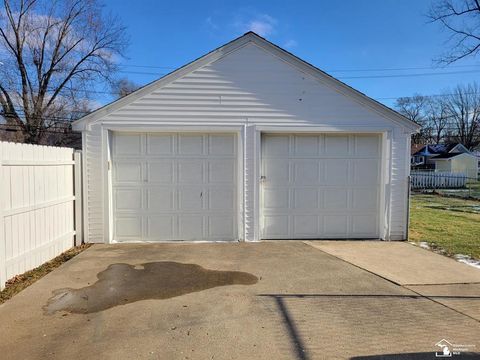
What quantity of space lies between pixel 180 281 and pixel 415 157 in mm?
52291

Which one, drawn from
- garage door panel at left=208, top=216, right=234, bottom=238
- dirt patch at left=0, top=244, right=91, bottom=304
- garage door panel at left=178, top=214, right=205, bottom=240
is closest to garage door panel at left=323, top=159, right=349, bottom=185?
garage door panel at left=208, top=216, right=234, bottom=238

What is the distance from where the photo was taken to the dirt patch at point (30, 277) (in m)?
4.54

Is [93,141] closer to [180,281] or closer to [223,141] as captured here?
[223,141]

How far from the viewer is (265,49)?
7.54 m

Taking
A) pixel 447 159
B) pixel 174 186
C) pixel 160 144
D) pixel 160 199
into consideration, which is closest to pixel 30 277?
pixel 160 199

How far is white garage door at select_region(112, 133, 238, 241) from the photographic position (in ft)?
25.0

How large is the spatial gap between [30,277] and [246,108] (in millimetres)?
4898

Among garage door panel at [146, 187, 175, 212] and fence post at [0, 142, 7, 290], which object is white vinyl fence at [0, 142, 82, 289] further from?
garage door panel at [146, 187, 175, 212]

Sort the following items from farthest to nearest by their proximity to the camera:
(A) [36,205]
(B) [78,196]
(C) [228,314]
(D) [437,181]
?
(D) [437,181]
(B) [78,196]
(A) [36,205]
(C) [228,314]

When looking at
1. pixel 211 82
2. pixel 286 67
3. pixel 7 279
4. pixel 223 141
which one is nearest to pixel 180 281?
pixel 7 279

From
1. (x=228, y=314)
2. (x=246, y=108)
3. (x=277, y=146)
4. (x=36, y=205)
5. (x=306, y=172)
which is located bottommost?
(x=228, y=314)

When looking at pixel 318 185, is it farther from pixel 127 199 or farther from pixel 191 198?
pixel 127 199

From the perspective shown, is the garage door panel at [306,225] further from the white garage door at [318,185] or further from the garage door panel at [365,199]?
the garage door panel at [365,199]

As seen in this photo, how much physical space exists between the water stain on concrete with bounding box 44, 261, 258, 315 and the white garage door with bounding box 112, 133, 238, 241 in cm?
176
